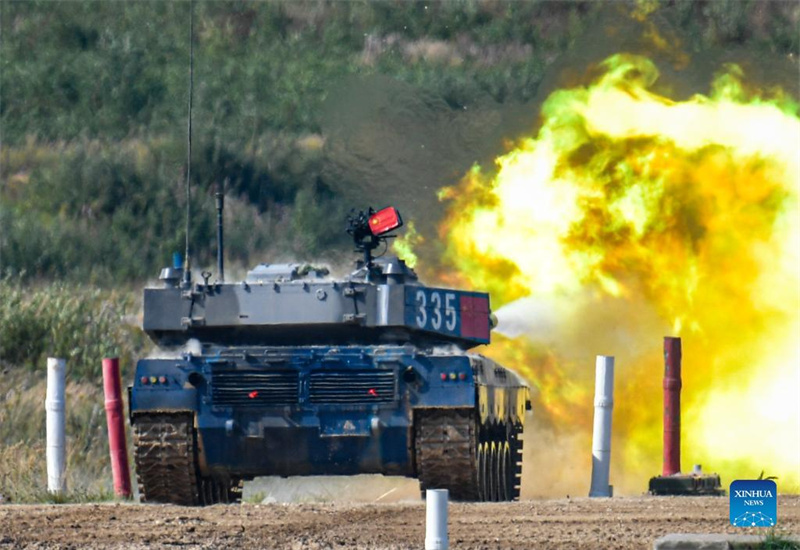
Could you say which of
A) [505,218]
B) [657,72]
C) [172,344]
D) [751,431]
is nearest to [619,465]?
[751,431]

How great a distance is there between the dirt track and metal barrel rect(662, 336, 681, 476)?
12.8ft

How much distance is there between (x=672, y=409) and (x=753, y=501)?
402 inches

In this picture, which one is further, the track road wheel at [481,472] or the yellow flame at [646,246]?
the yellow flame at [646,246]

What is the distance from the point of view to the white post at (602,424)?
23984 mm

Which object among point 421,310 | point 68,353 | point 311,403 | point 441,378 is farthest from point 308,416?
point 68,353

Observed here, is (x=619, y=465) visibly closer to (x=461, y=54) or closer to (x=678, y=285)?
(x=678, y=285)

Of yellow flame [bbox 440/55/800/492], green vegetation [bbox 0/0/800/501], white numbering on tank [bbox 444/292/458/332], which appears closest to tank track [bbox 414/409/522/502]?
white numbering on tank [bbox 444/292/458/332]

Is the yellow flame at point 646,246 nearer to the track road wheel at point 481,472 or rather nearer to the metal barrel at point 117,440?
the track road wheel at point 481,472

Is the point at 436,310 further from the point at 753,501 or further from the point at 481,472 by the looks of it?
the point at 753,501

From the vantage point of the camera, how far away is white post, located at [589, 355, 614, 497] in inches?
944

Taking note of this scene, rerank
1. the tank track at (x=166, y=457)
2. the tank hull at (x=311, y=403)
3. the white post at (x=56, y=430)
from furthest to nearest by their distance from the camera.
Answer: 1. the white post at (x=56, y=430)
2. the tank track at (x=166, y=457)
3. the tank hull at (x=311, y=403)

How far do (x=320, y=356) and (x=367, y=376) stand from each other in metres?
0.51

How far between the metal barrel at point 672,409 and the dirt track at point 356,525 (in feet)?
12.8

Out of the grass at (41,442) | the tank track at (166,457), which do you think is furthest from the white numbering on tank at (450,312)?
the grass at (41,442)
